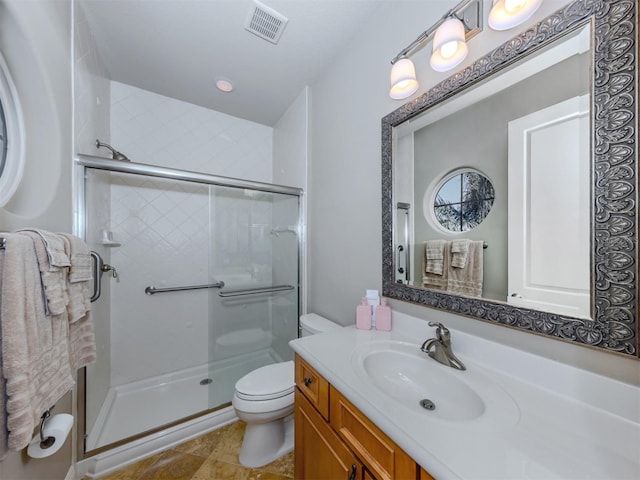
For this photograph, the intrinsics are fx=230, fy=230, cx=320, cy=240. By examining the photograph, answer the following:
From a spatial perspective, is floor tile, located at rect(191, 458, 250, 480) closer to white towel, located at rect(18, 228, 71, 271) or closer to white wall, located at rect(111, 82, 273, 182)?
white towel, located at rect(18, 228, 71, 271)

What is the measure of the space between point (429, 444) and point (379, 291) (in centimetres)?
78

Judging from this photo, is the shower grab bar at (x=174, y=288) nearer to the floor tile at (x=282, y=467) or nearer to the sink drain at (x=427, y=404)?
the floor tile at (x=282, y=467)

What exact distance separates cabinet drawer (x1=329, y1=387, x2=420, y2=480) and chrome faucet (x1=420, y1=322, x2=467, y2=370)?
372 millimetres

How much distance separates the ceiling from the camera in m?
1.27

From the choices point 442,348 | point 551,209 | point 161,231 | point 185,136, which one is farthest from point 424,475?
point 185,136

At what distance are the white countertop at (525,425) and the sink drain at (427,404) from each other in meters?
0.12

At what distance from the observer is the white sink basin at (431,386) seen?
0.60 metres

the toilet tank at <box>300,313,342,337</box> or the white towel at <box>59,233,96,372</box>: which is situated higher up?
the white towel at <box>59,233,96,372</box>

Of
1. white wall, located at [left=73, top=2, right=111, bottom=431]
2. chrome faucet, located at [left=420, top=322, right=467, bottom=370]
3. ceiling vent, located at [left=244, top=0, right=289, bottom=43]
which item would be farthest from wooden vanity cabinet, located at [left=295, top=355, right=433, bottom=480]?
ceiling vent, located at [left=244, top=0, right=289, bottom=43]

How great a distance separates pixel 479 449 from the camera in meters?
0.46

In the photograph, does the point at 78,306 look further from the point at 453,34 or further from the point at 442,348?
the point at 453,34

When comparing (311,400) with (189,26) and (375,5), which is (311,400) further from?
(189,26)

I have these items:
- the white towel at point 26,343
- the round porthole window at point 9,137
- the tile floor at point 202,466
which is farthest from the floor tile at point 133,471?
the round porthole window at point 9,137

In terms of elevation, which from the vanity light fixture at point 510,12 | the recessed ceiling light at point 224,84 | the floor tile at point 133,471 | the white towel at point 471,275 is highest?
the recessed ceiling light at point 224,84
